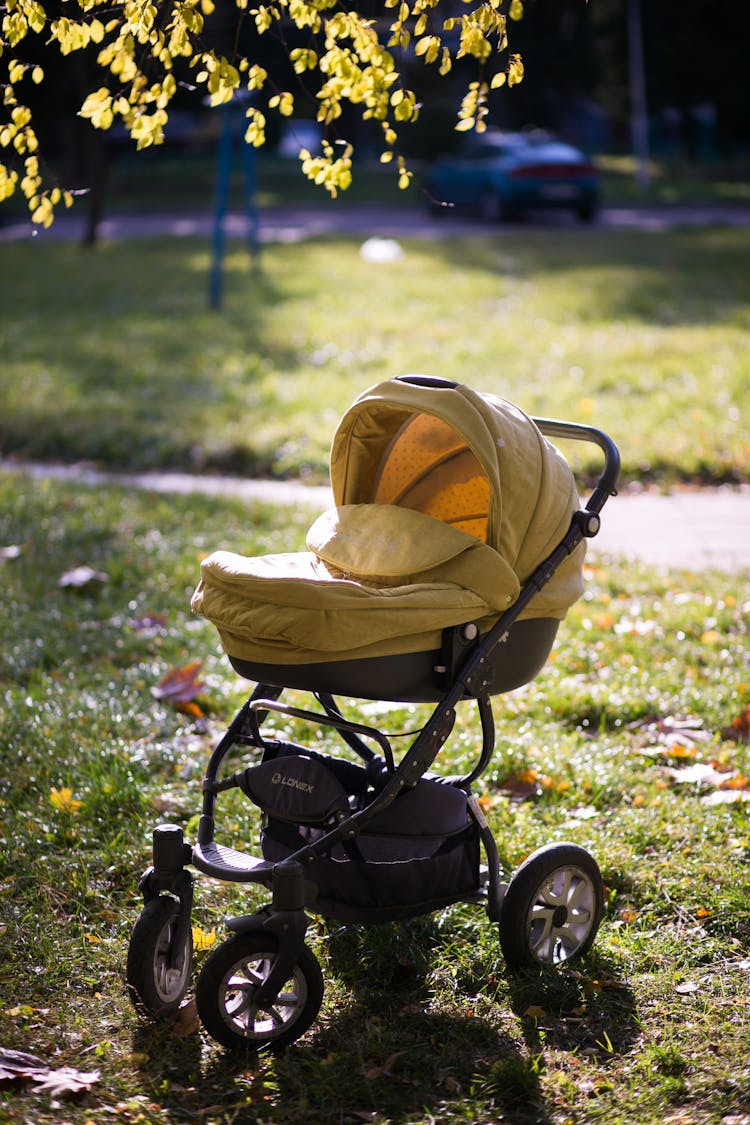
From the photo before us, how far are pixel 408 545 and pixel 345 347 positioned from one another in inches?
331

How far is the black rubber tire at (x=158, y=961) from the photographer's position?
3.10 metres

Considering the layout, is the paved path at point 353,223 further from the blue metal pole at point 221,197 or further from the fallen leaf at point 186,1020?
the fallen leaf at point 186,1020

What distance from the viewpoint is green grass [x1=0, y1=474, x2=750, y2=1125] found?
293 centimetres

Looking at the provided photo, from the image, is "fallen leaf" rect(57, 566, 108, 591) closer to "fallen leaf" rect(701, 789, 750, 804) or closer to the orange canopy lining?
the orange canopy lining

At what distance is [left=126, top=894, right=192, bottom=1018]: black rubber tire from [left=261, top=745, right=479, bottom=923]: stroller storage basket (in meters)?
0.31

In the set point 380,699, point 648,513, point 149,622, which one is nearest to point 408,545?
point 380,699

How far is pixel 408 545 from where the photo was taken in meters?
3.30

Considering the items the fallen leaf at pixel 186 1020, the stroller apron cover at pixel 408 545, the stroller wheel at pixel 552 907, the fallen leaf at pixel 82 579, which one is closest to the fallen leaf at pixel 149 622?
the fallen leaf at pixel 82 579

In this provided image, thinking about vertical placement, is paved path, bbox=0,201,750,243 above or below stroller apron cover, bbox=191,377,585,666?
above

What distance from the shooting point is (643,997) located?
10.7 ft

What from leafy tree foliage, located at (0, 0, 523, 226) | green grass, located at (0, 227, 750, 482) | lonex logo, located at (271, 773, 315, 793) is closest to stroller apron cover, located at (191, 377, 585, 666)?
lonex logo, located at (271, 773, 315, 793)

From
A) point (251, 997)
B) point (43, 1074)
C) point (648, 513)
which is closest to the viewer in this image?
point (43, 1074)

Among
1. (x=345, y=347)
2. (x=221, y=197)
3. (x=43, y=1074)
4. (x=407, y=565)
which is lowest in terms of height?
(x=43, y=1074)

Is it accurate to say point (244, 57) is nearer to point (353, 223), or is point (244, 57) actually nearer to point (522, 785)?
point (522, 785)
